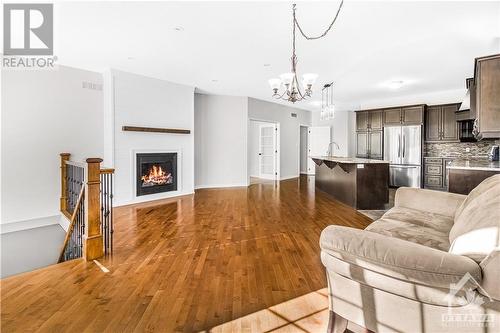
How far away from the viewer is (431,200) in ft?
9.11

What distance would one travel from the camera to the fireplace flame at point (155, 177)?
589 centimetres

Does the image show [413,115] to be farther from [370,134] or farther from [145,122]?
[145,122]

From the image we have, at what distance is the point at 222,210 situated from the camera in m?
5.07

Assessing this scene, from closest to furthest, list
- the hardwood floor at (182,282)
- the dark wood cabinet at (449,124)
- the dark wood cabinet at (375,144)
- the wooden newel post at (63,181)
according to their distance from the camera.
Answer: the hardwood floor at (182,282) < the wooden newel post at (63,181) < the dark wood cabinet at (449,124) < the dark wood cabinet at (375,144)

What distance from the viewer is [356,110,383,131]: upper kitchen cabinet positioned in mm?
7951

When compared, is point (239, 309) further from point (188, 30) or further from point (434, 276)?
point (188, 30)

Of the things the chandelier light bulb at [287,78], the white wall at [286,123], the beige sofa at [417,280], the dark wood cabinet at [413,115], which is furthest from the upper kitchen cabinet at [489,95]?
the white wall at [286,123]

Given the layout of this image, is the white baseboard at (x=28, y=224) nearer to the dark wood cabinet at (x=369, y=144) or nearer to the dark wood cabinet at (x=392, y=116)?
the dark wood cabinet at (x=369, y=144)

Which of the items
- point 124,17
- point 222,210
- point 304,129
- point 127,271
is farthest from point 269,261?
point 304,129

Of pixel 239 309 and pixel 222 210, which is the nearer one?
pixel 239 309

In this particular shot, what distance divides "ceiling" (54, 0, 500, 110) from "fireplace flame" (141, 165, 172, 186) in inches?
79.1

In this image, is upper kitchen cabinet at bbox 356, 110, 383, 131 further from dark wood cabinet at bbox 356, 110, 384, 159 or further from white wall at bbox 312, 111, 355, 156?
white wall at bbox 312, 111, 355, 156

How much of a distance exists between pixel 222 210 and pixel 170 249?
197 cm

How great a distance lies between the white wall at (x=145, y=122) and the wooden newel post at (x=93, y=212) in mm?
2550
